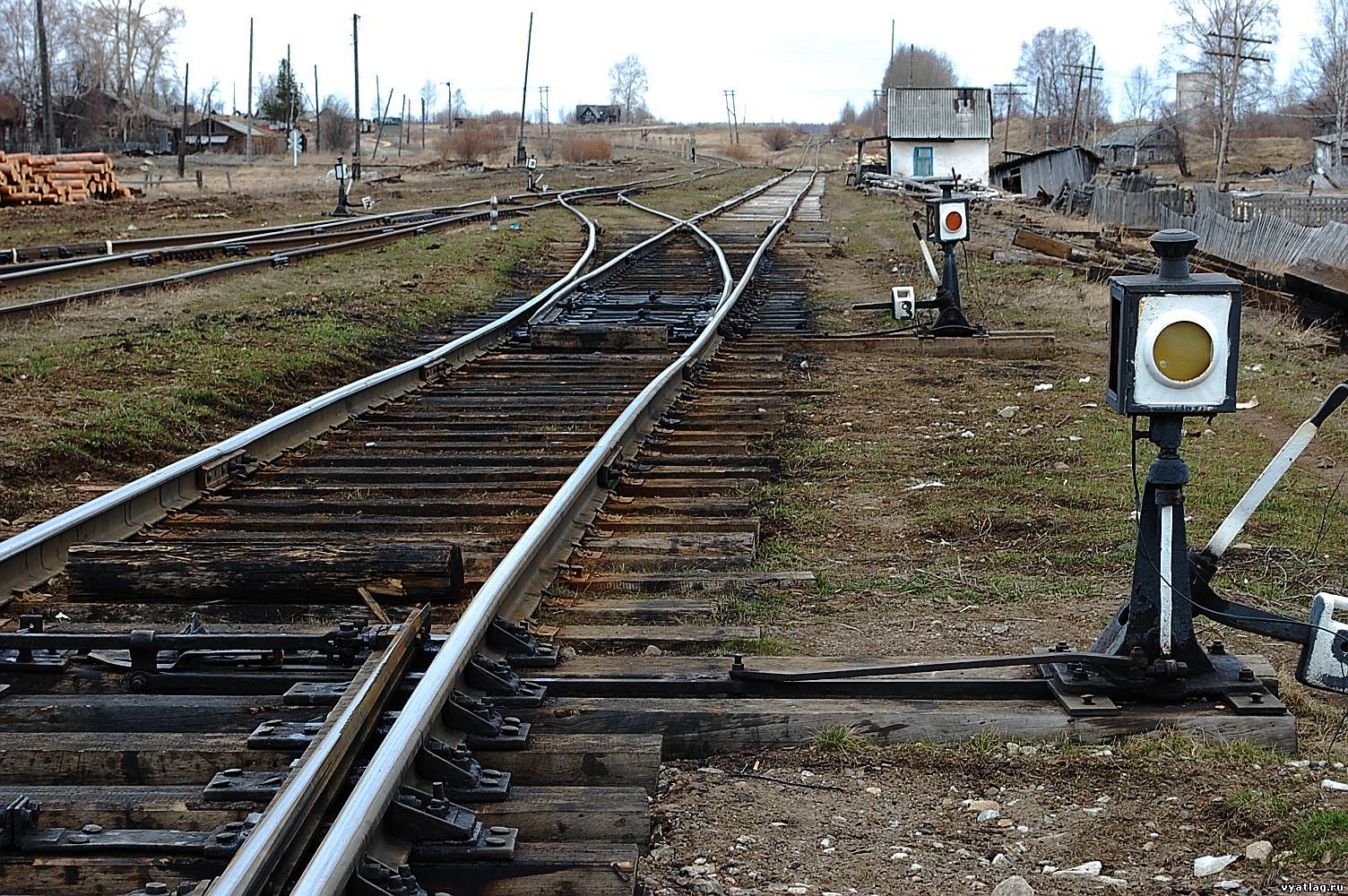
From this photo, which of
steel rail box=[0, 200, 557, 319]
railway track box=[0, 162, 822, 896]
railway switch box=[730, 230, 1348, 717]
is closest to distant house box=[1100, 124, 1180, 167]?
steel rail box=[0, 200, 557, 319]

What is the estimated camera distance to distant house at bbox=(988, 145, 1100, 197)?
55094 millimetres

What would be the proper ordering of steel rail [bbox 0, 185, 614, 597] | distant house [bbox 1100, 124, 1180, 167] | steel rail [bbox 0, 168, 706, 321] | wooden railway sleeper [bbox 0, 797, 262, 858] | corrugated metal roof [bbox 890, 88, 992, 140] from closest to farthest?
wooden railway sleeper [bbox 0, 797, 262, 858], steel rail [bbox 0, 185, 614, 597], steel rail [bbox 0, 168, 706, 321], corrugated metal roof [bbox 890, 88, 992, 140], distant house [bbox 1100, 124, 1180, 167]

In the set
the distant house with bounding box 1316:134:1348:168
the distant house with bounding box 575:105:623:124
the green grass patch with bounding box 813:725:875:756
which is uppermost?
the distant house with bounding box 575:105:623:124

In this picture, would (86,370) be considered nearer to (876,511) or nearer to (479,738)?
(876,511)

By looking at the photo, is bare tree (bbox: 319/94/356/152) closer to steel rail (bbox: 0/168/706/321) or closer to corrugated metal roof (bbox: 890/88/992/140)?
corrugated metal roof (bbox: 890/88/992/140)

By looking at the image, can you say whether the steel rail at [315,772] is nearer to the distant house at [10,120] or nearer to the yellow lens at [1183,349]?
the yellow lens at [1183,349]

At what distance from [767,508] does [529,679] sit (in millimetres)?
2602

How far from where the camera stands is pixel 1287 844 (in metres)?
3.33

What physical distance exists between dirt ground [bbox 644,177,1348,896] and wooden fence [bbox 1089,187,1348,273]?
849 centimetres

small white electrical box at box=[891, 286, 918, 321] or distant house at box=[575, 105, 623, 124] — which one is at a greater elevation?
distant house at box=[575, 105, 623, 124]

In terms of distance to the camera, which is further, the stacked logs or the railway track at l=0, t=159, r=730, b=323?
the stacked logs

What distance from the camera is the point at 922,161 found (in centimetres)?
5653

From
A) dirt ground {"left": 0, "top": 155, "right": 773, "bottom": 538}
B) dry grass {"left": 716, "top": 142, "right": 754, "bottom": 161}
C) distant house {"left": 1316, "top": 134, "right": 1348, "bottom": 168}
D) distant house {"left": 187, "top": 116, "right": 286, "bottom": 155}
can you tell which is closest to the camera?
dirt ground {"left": 0, "top": 155, "right": 773, "bottom": 538}

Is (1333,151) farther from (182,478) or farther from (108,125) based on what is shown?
(108,125)
